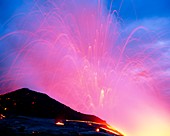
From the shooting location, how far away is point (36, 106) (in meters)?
63.4

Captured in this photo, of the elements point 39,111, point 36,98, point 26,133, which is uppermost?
point 36,98

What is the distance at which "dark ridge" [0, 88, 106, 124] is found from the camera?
58.0 meters

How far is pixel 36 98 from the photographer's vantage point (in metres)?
68.5

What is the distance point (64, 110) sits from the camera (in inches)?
2506

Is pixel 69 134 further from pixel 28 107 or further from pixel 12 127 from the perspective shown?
pixel 28 107

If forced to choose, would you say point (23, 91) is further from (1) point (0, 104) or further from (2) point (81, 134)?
(2) point (81, 134)

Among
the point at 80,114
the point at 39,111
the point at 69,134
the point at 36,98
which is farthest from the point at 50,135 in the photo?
the point at 36,98

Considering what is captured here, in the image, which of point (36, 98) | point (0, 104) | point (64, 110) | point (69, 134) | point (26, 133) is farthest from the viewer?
point (36, 98)

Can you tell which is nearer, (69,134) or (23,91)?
(69,134)

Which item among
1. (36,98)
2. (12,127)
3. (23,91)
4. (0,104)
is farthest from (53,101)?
(12,127)

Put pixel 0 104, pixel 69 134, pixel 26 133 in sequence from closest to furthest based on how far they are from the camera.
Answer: pixel 26 133
pixel 69 134
pixel 0 104

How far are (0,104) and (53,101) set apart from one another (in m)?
17.4

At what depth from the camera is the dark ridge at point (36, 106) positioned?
58.0m

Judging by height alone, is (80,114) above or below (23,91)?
below
